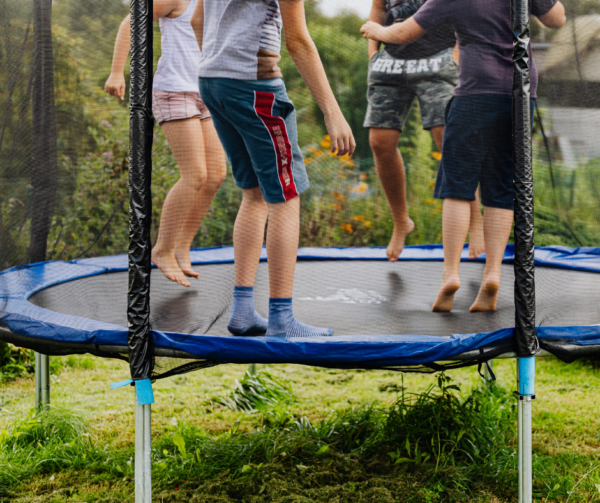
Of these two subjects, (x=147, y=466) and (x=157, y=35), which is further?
(x=157, y=35)

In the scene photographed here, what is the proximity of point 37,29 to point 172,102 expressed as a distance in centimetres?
49

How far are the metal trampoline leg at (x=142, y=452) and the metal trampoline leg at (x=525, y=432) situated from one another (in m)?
0.84

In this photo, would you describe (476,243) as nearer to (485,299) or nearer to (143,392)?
(485,299)

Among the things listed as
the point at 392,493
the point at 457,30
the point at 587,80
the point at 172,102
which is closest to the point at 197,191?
the point at 172,102

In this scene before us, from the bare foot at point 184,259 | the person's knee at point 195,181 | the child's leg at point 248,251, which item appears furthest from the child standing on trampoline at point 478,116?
the bare foot at point 184,259

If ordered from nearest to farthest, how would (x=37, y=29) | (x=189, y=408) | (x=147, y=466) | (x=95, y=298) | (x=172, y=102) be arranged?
(x=147, y=466)
(x=172, y=102)
(x=37, y=29)
(x=95, y=298)
(x=189, y=408)

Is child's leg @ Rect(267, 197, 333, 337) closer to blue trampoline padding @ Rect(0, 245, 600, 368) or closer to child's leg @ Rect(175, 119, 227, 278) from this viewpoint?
blue trampoline padding @ Rect(0, 245, 600, 368)

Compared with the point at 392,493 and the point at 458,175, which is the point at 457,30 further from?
the point at 392,493

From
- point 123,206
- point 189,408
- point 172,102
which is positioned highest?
point 172,102

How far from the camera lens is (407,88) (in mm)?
1923

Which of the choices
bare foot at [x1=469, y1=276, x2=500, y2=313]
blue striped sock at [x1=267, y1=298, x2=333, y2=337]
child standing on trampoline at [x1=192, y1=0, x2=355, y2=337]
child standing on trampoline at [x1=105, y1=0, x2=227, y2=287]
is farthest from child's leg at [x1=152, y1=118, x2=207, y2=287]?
bare foot at [x1=469, y1=276, x2=500, y2=313]

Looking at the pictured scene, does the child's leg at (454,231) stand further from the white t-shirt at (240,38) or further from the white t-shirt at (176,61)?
the white t-shirt at (176,61)

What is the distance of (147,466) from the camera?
1433 mm

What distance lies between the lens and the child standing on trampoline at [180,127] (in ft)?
5.44
